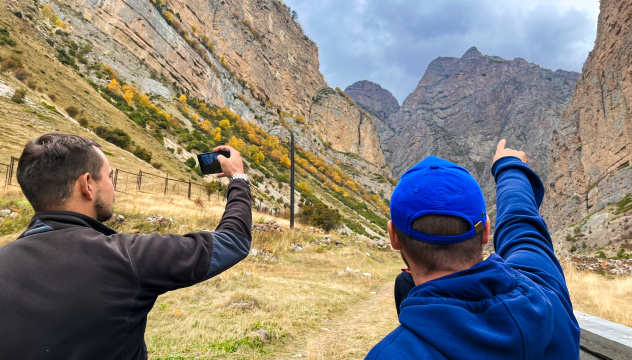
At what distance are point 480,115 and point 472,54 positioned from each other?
200 feet

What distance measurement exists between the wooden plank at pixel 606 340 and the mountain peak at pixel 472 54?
216m

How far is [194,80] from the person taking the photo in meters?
60.5

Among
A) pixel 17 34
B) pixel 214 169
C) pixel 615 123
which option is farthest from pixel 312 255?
pixel 615 123

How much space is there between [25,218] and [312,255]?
33.5 feet

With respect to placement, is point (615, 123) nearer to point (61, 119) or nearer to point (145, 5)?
point (61, 119)

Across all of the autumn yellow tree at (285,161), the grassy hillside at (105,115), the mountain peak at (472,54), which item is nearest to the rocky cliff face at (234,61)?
the grassy hillside at (105,115)

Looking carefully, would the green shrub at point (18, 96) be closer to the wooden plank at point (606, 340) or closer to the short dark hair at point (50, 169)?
the short dark hair at point (50, 169)

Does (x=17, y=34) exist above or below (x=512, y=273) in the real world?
above

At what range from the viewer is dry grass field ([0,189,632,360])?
4.25 meters

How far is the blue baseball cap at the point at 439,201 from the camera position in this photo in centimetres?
107

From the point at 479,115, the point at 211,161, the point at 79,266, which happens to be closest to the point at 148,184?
the point at 211,161

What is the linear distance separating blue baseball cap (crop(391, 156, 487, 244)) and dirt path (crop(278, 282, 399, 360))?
3477 millimetres

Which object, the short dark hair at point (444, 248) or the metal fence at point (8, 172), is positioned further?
the metal fence at point (8, 172)

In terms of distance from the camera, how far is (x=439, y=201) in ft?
3.57
